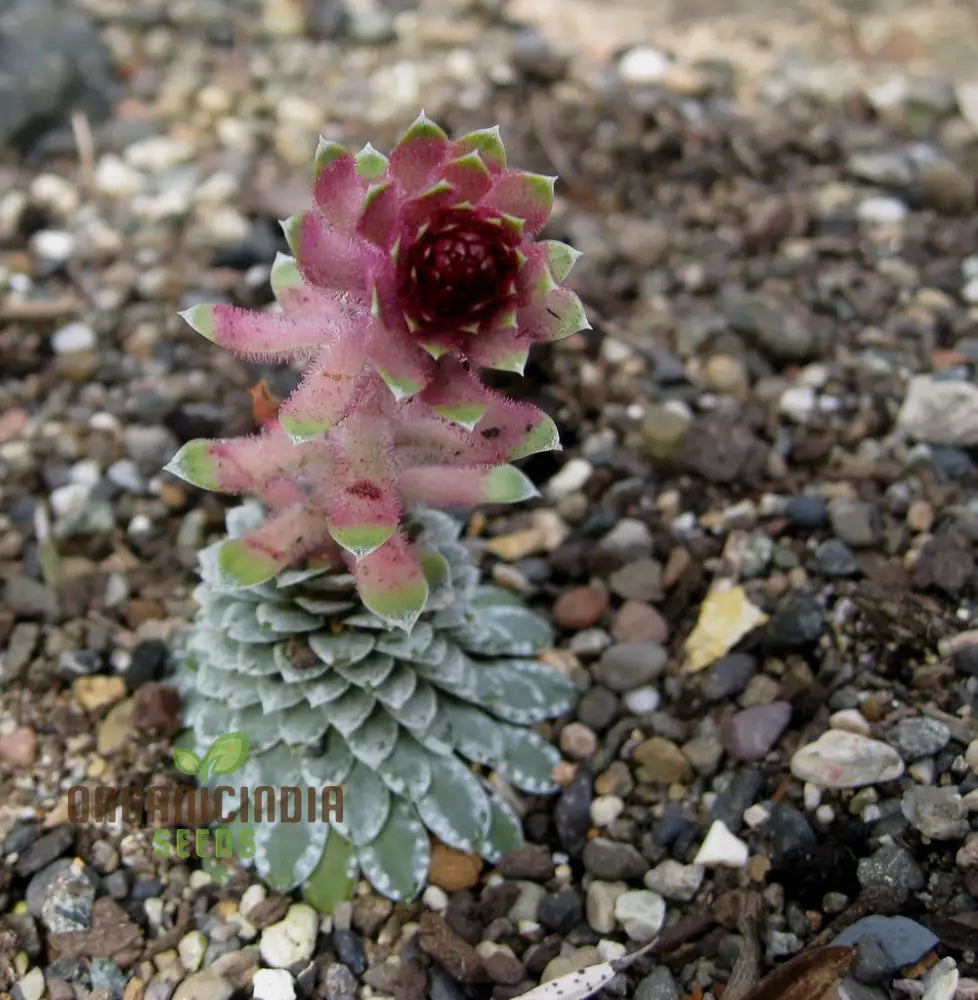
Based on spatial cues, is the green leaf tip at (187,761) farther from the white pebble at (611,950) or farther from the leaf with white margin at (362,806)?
the white pebble at (611,950)

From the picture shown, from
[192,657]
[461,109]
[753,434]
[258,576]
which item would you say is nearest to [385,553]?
[258,576]

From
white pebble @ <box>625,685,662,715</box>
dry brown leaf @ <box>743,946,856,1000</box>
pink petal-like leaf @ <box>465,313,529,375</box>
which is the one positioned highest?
pink petal-like leaf @ <box>465,313,529,375</box>

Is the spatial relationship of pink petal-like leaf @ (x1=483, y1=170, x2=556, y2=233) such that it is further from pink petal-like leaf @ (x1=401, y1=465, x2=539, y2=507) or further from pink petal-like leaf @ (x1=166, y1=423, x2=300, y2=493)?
pink petal-like leaf @ (x1=166, y1=423, x2=300, y2=493)

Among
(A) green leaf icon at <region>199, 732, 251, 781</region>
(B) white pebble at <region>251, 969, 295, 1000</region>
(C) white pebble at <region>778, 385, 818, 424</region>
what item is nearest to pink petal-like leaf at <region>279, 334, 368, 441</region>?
(A) green leaf icon at <region>199, 732, 251, 781</region>

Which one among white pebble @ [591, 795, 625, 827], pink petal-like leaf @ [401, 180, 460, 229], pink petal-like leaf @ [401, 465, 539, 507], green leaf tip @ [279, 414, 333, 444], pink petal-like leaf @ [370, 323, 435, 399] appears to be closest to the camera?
pink petal-like leaf @ [401, 180, 460, 229]

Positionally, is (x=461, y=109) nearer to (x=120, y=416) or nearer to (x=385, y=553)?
(x=120, y=416)

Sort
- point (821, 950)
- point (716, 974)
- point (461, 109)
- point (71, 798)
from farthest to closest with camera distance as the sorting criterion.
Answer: point (461, 109) → point (71, 798) → point (716, 974) → point (821, 950)

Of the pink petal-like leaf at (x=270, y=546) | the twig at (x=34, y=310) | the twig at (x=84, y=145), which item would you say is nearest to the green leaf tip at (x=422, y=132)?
the pink petal-like leaf at (x=270, y=546)
